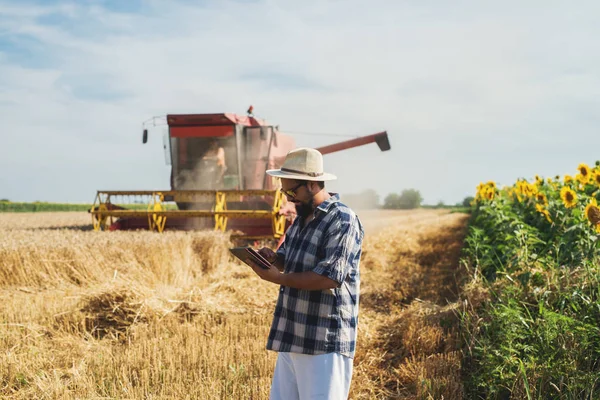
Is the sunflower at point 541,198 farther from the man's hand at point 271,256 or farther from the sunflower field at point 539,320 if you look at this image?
the man's hand at point 271,256

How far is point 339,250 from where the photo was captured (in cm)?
263

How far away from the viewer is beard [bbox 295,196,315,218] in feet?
9.18

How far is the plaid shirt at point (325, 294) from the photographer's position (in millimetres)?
2643

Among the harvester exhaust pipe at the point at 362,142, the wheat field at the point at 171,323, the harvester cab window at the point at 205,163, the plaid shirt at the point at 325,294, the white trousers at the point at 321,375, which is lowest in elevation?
the wheat field at the point at 171,323

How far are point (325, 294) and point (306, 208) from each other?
0.43 m

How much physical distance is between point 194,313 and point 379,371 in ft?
7.82

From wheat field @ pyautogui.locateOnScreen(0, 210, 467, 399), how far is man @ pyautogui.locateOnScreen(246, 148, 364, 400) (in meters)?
1.30

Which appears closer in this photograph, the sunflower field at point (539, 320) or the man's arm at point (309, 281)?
the man's arm at point (309, 281)

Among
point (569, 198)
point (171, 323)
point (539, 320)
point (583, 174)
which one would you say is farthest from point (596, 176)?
point (171, 323)

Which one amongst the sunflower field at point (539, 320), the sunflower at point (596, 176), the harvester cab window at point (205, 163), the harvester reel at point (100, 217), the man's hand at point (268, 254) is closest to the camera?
the man's hand at point (268, 254)

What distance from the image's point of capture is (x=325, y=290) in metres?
2.70

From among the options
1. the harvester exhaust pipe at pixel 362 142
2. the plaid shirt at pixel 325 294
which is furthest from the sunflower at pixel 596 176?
the harvester exhaust pipe at pixel 362 142

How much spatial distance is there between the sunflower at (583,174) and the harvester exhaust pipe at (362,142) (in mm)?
7537

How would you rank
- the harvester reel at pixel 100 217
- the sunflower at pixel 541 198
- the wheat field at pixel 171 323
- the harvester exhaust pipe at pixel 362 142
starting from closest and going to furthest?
the wheat field at pixel 171 323 → the sunflower at pixel 541 198 → the harvester reel at pixel 100 217 → the harvester exhaust pipe at pixel 362 142
